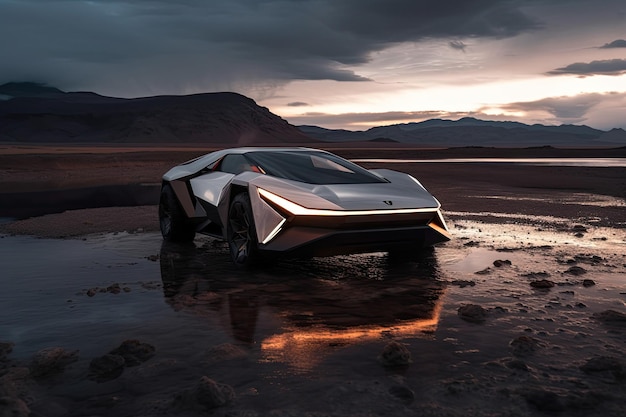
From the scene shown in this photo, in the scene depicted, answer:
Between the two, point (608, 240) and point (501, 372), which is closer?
point (501, 372)

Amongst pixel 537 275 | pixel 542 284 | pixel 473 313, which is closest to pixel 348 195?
pixel 473 313

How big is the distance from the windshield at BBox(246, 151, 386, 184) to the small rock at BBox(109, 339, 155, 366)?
262 centimetres

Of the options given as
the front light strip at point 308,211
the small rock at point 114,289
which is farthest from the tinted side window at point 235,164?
the small rock at point 114,289

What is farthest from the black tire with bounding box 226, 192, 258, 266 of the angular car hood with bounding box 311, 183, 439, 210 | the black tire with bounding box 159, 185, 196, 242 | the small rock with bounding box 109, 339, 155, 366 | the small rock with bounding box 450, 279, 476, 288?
the small rock with bounding box 109, 339, 155, 366

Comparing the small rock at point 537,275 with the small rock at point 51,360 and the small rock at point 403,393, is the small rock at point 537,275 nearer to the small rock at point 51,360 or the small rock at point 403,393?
the small rock at point 403,393

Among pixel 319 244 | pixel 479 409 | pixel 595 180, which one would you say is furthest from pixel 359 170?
pixel 595 180

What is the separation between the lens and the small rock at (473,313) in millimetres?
4445

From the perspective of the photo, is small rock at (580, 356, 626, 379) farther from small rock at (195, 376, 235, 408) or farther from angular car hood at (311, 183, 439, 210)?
angular car hood at (311, 183, 439, 210)

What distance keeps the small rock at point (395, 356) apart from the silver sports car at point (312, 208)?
1.89 meters

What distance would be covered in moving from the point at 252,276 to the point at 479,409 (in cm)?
338

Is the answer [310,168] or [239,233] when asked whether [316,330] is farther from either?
[310,168]

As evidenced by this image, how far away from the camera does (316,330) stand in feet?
13.8

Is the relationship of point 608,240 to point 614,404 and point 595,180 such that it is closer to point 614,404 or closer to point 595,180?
point 614,404

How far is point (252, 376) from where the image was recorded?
333 cm
